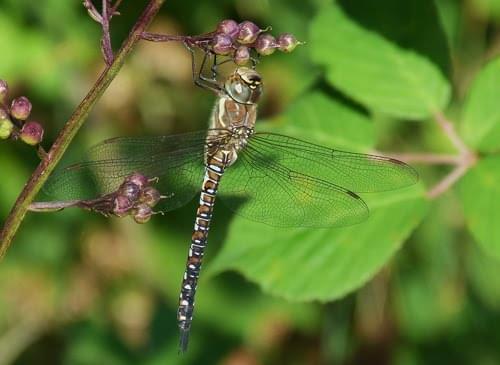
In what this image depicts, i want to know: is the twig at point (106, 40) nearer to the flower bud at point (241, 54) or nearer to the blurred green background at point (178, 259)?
the flower bud at point (241, 54)

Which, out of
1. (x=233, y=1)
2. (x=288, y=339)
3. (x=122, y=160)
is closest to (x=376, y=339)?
(x=288, y=339)

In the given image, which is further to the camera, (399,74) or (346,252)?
(399,74)

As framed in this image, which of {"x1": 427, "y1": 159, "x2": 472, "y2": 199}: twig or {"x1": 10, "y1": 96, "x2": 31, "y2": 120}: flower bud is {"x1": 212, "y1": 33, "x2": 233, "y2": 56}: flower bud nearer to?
Result: {"x1": 10, "y1": 96, "x2": 31, "y2": 120}: flower bud

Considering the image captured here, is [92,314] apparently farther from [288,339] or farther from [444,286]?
[444,286]

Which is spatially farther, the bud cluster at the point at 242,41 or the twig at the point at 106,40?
the bud cluster at the point at 242,41

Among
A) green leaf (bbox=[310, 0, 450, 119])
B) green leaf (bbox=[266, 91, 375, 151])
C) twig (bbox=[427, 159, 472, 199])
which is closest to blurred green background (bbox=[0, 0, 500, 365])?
green leaf (bbox=[266, 91, 375, 151])

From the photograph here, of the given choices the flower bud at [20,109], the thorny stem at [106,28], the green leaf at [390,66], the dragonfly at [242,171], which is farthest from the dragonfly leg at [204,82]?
the flower bud at [20,109]
